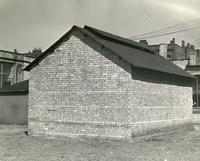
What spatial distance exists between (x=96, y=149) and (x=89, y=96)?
15.0ft

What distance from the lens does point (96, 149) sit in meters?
18.7

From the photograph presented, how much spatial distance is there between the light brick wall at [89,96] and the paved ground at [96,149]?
2.55ft

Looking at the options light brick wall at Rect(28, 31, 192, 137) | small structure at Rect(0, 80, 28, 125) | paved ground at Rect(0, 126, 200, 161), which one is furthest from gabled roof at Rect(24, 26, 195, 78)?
small structure at Rect(0, 80, 28, 125)

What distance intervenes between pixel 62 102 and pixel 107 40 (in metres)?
5.12

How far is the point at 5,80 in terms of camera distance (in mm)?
47594

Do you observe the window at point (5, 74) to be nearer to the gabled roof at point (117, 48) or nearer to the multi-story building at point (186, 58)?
the multi-story building at point (186, 58)

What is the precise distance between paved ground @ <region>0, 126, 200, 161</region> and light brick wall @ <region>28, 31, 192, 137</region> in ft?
2.55

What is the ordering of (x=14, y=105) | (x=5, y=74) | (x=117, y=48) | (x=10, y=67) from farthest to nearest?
(x=10, y=67) < (x=5, y=74) < (x=14, y=105) < (x=117, y=48)

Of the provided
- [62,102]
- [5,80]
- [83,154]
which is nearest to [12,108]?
[5,80]

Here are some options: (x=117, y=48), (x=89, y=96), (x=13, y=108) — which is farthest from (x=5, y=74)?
(x=89, y=96)

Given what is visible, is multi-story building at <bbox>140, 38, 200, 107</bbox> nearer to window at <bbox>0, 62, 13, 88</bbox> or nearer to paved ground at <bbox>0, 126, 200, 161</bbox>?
paved ground at <bbox>0, 126, 200, 161</bbox>

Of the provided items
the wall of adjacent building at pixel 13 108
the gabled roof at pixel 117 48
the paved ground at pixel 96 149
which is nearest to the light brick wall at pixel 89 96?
the gabled roof at pixel 117 48

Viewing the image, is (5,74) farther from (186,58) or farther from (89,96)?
(89,96)

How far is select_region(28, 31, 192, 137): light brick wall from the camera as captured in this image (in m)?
21.8
